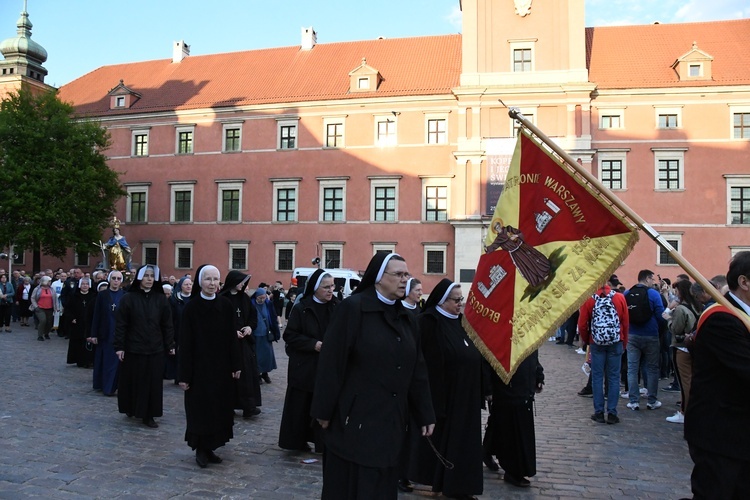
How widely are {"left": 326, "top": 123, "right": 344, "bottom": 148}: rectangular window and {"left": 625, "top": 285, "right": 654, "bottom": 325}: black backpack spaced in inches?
1192

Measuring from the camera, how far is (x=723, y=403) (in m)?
3.68

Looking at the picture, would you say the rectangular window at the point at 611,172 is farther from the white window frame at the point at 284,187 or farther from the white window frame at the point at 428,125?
the white window frame at the point at 284,187

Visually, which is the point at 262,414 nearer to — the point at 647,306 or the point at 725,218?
Result: the point at 647,306

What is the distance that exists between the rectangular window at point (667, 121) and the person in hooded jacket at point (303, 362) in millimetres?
33050

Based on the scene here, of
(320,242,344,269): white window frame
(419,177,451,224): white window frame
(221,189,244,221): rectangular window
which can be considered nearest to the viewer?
(419,177,451,224): white window frame

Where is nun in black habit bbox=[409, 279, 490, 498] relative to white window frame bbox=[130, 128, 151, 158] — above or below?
below

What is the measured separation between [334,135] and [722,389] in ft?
119

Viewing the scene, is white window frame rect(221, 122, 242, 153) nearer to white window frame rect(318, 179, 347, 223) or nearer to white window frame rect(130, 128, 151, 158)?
white window frame rect(130, 128, 151, 158)

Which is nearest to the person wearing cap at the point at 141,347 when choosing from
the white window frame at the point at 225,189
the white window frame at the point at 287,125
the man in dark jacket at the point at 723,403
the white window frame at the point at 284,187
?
the man in dark jacket at the point at 723,403

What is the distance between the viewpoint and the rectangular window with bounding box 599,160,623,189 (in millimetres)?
34938

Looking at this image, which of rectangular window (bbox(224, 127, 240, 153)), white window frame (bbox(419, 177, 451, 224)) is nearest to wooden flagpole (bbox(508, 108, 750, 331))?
white window frame (bbox(419, 177, 451, 224))

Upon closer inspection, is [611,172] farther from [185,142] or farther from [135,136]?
[135,136]

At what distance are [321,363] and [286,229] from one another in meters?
35.5

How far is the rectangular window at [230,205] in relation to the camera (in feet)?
133
